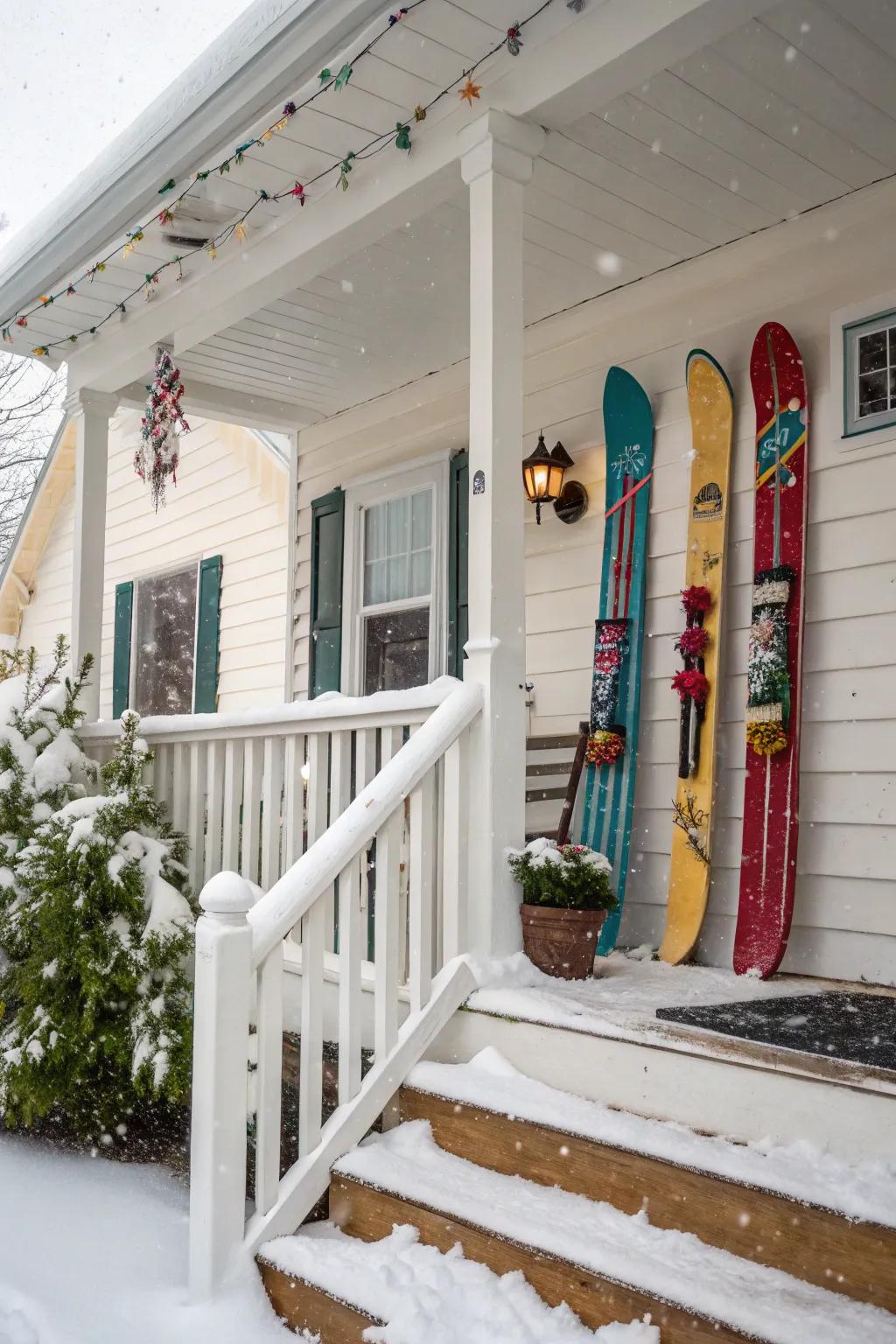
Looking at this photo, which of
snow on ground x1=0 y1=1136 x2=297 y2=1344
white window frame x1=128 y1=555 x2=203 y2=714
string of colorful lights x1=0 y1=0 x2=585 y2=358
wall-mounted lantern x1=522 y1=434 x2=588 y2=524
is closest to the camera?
snow on ground x1=0 y1=1136 x2=297 y2=1344

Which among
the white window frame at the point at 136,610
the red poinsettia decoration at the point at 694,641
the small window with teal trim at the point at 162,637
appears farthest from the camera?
the white window frame at the point at 136,610

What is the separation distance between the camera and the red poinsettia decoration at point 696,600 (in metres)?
3.88

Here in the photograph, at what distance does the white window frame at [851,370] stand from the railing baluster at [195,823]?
8.08 feet

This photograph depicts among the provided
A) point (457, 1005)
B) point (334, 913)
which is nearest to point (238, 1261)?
point (457, 1005)

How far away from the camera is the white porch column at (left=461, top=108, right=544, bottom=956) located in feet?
9.58

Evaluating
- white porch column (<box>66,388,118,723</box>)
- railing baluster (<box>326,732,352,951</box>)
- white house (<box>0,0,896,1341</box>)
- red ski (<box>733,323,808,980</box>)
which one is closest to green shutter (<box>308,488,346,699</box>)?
white house (<box>0,0,896,1341</box>)

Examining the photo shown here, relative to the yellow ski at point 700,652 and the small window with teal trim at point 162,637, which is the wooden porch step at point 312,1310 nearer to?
the yellow ski at point 700,652

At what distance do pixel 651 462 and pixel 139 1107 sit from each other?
2888 mm

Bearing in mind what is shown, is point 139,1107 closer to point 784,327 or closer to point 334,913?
point 334,913

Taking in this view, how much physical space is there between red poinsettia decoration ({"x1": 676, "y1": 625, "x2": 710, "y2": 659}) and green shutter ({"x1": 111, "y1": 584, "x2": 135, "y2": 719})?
5.13 m

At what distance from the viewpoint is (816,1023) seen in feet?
8.50

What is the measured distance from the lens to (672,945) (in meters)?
3.76

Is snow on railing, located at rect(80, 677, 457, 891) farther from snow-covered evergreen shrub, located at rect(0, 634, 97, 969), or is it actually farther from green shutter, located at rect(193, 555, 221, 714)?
green shutter, located at rect(193, 555, 221, 714)

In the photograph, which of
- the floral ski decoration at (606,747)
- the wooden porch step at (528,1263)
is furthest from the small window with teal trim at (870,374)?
the wooden porch step at (528,1263)
